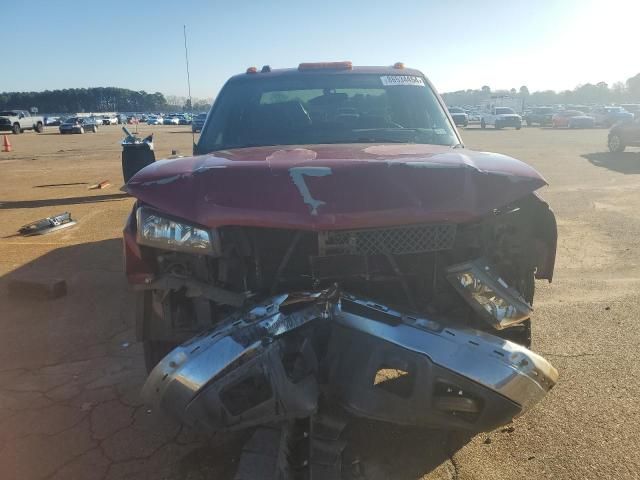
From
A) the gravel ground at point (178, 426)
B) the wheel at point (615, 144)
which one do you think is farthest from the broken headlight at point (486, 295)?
the wheel at point (615, 144)

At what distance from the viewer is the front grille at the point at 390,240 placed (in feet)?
7.85

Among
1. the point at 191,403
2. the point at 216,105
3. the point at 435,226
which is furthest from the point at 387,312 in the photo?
the point at 216,105

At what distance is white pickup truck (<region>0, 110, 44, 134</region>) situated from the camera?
142 ft

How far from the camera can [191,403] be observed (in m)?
2.06

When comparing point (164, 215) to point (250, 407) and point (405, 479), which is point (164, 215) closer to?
point (250, 407)

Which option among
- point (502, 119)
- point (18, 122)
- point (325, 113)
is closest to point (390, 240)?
point (325, 113)

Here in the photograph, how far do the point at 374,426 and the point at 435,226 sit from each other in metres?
1.21

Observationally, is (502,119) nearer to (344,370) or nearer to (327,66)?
(327,66)

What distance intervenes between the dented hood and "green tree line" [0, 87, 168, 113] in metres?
132

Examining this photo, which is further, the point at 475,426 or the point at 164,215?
the point at 164,215

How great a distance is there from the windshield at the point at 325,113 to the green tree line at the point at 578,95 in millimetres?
103353

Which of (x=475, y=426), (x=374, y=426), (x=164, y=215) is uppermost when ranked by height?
(x=164, y=215)

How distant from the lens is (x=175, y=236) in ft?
7.78

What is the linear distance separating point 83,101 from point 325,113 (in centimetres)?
13901
